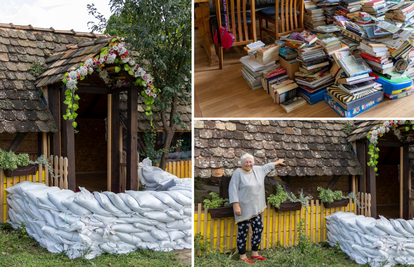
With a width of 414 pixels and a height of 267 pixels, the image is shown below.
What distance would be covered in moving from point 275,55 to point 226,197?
2085 millimetres

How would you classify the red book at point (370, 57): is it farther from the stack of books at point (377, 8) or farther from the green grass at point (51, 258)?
the green grass at point (51, 258)

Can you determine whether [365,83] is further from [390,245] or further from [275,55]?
[390,245]

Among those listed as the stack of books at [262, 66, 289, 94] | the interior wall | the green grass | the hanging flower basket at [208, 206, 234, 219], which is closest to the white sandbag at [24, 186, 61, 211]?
the green grass

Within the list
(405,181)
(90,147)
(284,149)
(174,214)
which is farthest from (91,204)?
(405,181)

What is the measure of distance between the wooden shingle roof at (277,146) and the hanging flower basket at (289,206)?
1.39 feet

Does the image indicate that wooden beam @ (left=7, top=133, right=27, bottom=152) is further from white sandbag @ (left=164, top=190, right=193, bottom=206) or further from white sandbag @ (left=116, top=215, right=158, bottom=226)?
white sandbag @ (left=164, top=190, right=193, bottom=206)

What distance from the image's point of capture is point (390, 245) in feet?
16.7

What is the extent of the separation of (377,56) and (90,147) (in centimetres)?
698

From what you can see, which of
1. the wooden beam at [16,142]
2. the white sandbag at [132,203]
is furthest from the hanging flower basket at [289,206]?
the wooden beam at [16,142]

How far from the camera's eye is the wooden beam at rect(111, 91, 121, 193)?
6398 mm

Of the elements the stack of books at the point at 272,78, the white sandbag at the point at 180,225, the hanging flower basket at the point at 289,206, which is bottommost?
the white sandbag at the point at 180,225

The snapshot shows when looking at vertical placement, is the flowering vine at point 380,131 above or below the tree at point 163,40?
below

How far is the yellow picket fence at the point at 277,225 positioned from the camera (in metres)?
5.32

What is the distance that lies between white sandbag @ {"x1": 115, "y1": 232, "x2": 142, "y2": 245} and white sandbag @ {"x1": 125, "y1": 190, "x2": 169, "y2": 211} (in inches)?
15.1
